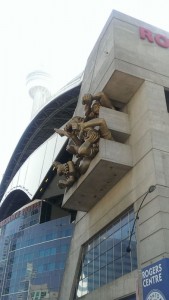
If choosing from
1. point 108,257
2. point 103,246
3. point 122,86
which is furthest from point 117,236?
point 122,86

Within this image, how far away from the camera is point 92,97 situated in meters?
27.7

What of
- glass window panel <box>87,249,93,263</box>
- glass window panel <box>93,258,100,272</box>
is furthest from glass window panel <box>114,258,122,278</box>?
glass window panel <box>87,249,93,263</box>

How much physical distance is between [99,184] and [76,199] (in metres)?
3.38

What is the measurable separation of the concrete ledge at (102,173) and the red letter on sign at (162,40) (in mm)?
10111

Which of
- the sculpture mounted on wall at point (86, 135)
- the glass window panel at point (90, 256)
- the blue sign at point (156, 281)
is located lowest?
the blue sign at point (156, 281)

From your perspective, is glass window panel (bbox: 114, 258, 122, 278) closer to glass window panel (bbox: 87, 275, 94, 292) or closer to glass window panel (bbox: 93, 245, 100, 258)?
glass window panel (bbox: 93, 245, 100, 258)

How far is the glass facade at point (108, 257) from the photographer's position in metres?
23.4

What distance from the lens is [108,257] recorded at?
2586cm

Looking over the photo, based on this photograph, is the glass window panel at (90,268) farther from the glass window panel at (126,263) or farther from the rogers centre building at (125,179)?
the glass window panel at (126,263)

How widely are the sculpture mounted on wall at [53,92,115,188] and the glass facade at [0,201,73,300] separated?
19.0 meters

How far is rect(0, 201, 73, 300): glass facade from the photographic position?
45.6 m

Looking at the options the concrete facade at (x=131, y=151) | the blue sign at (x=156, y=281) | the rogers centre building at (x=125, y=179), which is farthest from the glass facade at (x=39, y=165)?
the blue sign at (x=156, y=281)

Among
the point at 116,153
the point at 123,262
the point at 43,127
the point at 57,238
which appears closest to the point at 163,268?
the point at 123,262

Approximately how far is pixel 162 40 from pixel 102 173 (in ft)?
42.7
